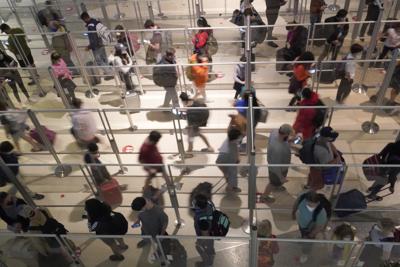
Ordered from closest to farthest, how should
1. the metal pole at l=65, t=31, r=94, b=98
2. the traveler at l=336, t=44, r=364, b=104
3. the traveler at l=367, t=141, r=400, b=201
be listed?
1. the traveler at l=367, t=141, r=400, b=201
2. the traveler at l=336, t=44, r=364, b=104
3. the metal pole at l=65, t=31, r=94, b=98

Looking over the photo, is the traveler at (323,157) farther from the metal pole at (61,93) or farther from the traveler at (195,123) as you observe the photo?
the metal pole at (61,93)

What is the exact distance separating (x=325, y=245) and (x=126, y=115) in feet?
16.7

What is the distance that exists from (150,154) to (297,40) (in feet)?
15.1

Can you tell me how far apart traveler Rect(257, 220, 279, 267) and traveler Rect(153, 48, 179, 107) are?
3731 millimetres

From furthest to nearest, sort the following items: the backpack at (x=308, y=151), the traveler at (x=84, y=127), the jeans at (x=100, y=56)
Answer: the jeans at (x=100, y=56) < the traveler at (x=84, y=127) < the backpack at (x=308, y=151)

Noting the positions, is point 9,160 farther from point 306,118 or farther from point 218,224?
point 306,118

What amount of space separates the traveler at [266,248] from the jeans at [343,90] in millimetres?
3904

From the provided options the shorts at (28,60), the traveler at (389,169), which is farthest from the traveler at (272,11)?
the shorts at (28,60)

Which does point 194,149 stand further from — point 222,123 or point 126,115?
point 126,115

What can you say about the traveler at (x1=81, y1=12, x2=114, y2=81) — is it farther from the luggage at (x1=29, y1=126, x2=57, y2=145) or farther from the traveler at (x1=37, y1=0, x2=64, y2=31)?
the luggage at (x1=29, y1=126, x2=57, y2=145)

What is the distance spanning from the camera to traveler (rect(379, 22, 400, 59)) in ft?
27.5

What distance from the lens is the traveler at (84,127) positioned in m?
6.96

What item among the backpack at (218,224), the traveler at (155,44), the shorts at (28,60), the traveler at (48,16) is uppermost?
the traveler at (48,16)

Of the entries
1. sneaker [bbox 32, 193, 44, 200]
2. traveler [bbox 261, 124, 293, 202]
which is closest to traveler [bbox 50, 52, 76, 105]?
sneaker [bbox 32, 193, 44, 200]
